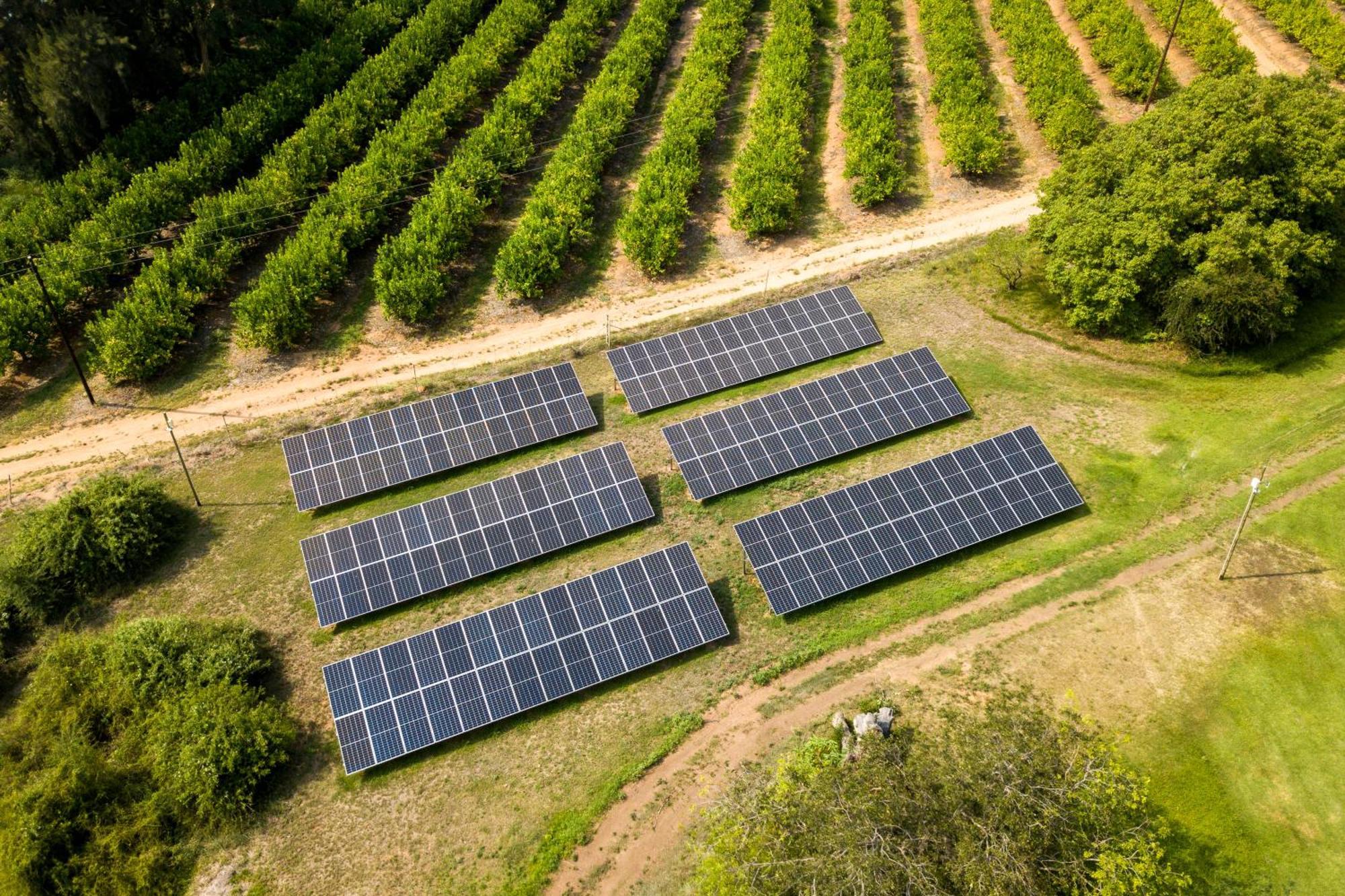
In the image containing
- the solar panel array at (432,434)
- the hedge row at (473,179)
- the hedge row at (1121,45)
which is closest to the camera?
the solar panel array at (432,434)

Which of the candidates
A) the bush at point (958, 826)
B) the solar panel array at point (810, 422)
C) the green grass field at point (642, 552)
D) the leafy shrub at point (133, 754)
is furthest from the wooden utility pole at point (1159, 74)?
the leafy shrub at point (133, 754)

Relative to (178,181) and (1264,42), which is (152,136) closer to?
(178,181)

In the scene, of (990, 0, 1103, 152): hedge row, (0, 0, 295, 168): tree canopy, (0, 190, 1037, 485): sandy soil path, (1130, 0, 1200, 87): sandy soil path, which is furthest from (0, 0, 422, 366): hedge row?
(1130, 0, 1200, 87): sandy soil path

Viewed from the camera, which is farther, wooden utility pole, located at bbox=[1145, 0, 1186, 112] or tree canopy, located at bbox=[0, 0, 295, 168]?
wooden utility pole, located at bbox=[1145, 0, 1186, 112]

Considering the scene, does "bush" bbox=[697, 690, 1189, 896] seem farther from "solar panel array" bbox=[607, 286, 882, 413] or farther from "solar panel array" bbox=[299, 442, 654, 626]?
"solar panel array" bbox=[607, 286, 882, 413]

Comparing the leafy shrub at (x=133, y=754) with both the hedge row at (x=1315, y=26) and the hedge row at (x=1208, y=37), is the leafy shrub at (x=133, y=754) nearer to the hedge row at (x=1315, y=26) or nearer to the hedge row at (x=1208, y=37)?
the hedge row at (x=1208, y=37)

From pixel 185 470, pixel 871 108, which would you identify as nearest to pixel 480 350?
pixel 185 470
